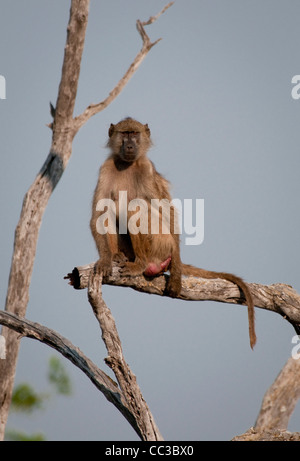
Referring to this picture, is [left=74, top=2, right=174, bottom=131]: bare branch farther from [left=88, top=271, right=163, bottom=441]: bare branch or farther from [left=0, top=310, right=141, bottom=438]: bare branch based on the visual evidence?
[left=0, top=310, right=141, bottom=438]: bare branch

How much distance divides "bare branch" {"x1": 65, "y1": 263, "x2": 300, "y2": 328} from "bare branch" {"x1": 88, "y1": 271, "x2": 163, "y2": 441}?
76 centimetres

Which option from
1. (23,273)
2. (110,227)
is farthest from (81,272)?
(23,273)

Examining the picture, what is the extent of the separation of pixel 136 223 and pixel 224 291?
1.38m

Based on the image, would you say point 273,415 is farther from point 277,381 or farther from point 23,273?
point 23,273

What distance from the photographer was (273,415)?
18.0 feet

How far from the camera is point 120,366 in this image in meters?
6.47

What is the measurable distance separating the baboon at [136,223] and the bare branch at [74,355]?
111cm

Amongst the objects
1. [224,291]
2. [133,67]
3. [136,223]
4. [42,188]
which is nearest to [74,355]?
[136,223]

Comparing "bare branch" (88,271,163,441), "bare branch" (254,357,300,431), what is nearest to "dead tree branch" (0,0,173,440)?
"bare branch" (88,271,163,441)

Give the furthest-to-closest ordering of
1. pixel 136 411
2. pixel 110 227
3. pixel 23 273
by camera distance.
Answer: pixel 23 273 → pixel 110 227 → pixel 136 411

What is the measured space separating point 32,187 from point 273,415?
300 inches

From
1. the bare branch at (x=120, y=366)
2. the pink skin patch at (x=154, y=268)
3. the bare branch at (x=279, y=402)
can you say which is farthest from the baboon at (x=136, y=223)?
the bare branch at (x=279, y=402)

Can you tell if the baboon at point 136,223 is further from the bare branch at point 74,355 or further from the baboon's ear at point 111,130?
the bare branch at point 74,355

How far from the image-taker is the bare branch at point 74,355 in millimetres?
6523
